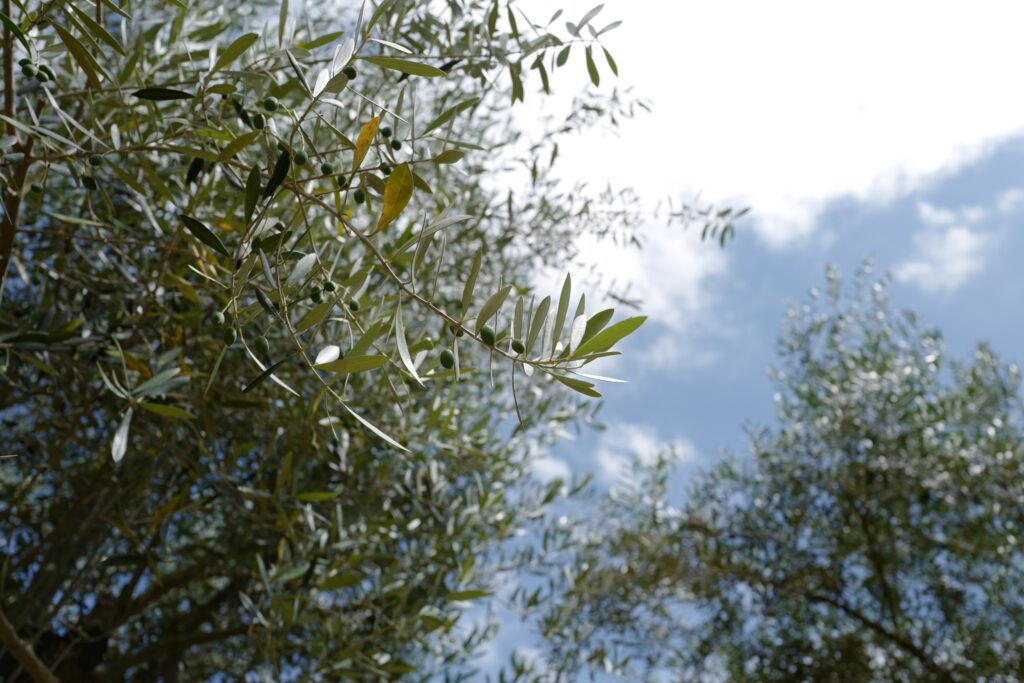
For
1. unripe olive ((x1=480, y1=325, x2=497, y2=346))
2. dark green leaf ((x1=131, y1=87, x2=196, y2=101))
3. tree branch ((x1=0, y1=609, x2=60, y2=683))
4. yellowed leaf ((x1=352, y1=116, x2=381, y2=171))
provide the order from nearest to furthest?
unripe olive ((x1=480, y1=325, x2=497, y2=346))
yellowed leaf ((x1=352, y1=116, x2=381, y2=171))
dark green leaf ((x1=131, y1=87, x2=196, y2=101))
tree branch ((x1=0, y1=609, x2=60, y2=683))

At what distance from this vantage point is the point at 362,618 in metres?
3.68

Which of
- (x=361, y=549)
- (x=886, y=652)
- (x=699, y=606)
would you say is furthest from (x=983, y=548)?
(x=361, y=549)

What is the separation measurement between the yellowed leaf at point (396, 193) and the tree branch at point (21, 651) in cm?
233

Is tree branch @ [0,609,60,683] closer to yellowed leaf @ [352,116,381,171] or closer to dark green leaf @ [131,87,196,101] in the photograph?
dark green leaf @ [131,87,196,101]

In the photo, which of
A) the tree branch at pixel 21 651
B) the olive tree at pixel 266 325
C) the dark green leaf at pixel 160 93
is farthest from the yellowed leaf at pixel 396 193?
the tree branch at pixel 21 651

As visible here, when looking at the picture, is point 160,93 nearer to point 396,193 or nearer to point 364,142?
point 364,142

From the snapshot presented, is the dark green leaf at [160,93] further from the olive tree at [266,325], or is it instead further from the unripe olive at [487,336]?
the unripe olive at [487,336]

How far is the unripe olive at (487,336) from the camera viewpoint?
1290 mm

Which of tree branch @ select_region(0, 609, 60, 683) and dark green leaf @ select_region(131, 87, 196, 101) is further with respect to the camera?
tree branch @ select_region(0, 609, 60, 683)

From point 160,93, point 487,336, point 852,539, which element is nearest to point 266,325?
point 160,93

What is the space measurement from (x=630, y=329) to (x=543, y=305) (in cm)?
14

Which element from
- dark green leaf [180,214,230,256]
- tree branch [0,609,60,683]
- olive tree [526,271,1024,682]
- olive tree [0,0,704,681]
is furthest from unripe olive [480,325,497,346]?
olive tree [526,271,1024,682]

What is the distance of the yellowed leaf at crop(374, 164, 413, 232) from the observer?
A: 1.33 m

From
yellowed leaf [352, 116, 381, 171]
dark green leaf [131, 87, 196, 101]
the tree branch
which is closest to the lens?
yellowed leaf [352, 116, 381, 171]
